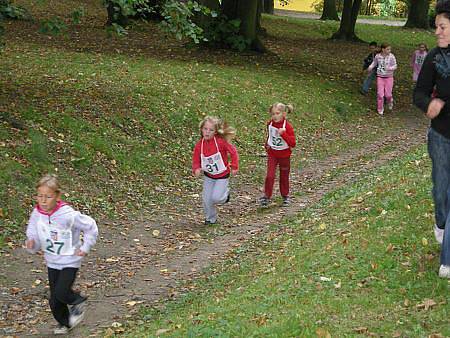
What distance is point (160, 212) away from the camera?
11414mm

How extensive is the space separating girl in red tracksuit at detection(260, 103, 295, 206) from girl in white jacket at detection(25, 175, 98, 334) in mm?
5057

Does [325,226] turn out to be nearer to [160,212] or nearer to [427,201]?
[427,201]

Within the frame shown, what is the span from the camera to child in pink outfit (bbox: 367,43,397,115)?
19.3 m

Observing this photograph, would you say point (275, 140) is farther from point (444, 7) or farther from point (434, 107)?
point (444, 7)

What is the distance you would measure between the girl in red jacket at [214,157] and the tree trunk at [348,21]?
2217 centimetres

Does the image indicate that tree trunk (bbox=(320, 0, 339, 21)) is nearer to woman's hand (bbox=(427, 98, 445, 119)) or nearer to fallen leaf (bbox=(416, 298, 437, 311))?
woman's hand (bbox=(427, 98, 445, 119))

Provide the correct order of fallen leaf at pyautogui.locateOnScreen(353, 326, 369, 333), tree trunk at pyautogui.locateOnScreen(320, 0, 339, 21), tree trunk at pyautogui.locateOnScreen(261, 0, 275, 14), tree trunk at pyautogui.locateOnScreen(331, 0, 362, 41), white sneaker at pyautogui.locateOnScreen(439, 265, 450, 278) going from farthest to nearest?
tree trunk at pyautogui.locateOnScreen(261, 0, 275, 14) < tree trunk at pyautogui.locateOnScreen(320, 0, 339, 21) < tree trunk at pyautogui.locateOnScreen(331, 0, 362, 41) < white sneaker at pyautogui.locateOnScreen(439, 265, 450, 278) < fallen leaf at pyautogui.locateOnScreen(353, 326, 369, 333)

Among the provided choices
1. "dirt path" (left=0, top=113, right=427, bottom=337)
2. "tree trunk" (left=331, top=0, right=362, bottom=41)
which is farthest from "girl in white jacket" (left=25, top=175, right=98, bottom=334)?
"tree trunk" (left=331, top=0, right=362, bottom=41)

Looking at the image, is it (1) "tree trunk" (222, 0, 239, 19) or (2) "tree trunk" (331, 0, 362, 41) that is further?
(2) "tree trunk" (331, 0, 362, 41)

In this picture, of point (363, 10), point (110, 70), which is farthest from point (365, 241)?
point (363, 10)

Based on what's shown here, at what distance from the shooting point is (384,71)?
763 inches

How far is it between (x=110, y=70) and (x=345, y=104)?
6522 mm

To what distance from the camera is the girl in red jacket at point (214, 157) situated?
34.2 feet

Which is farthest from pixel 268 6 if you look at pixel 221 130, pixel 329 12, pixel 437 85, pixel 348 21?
pixel 437 85
